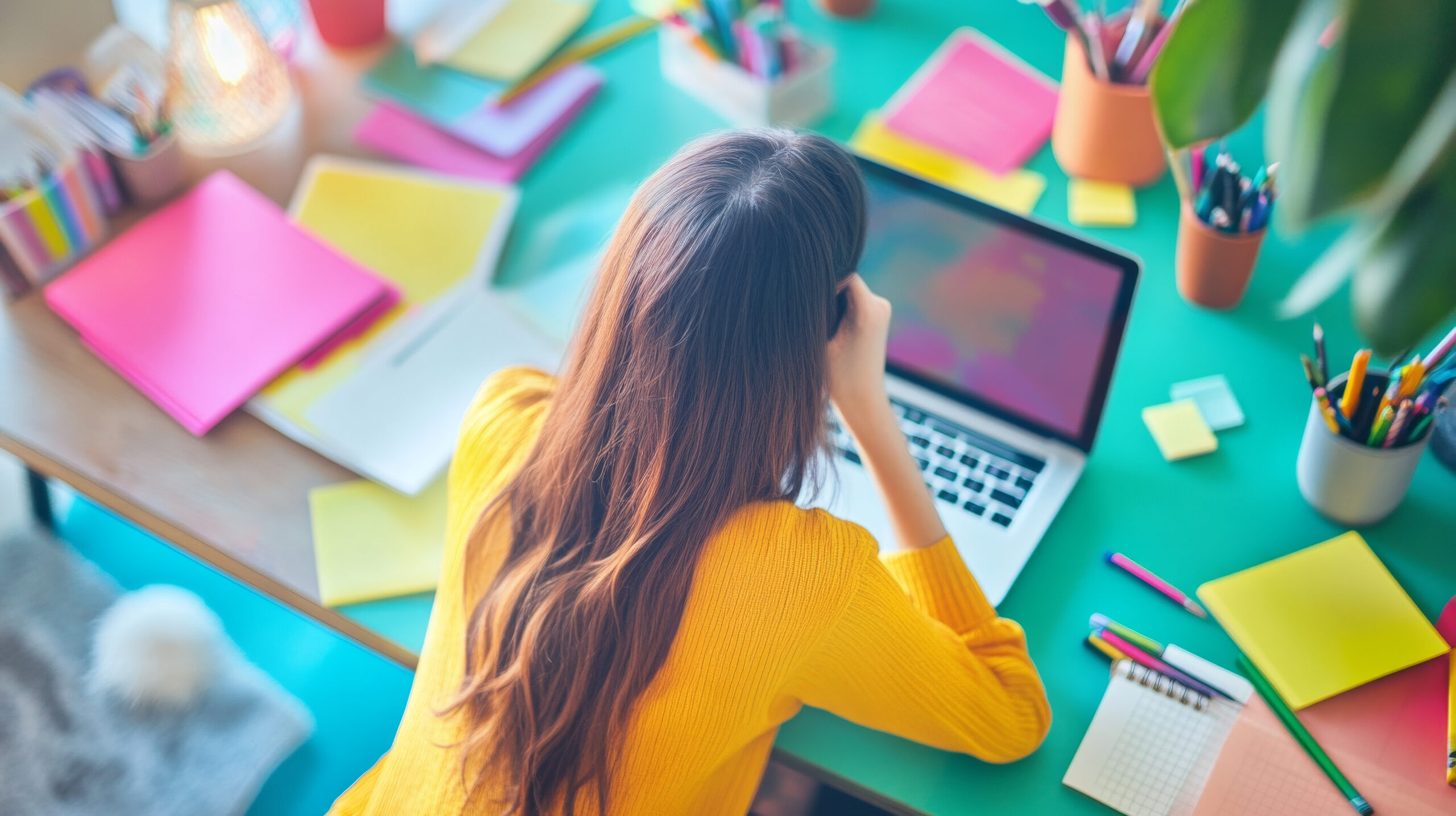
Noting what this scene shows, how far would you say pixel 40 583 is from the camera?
4.41ft

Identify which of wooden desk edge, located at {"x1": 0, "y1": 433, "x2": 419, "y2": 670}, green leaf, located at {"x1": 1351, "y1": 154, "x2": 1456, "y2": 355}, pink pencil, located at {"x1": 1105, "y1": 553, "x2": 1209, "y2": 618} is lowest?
wooden desk edge, located at {"x1": 0, "y1": 433, "x2": 419, "y2": 670}

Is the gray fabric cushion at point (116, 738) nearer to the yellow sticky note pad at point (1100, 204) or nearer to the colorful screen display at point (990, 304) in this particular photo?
the colorful screen display at point (990, 304)

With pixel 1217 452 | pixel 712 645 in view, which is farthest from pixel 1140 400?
pixel 712 645

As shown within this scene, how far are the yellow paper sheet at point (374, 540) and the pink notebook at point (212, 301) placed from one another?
7.3 inches

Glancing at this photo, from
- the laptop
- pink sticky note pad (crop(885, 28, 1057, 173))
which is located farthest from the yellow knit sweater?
pink sticky note pad (crop(885, 28, 1057, 173))

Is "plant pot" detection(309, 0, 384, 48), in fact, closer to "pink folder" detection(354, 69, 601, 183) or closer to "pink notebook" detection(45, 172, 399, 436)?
"pink folder" detection(354, 69, 601, 183)

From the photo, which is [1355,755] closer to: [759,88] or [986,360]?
[986,360]

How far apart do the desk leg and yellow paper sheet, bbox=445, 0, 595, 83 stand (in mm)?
733

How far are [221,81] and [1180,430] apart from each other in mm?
1173

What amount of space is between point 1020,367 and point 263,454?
774 millimetres

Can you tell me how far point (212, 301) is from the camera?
1.32m

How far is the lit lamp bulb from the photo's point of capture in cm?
139

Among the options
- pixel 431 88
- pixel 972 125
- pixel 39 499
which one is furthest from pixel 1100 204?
pixel 39 499

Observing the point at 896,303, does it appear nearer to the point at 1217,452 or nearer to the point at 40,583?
the point at 1217,452
